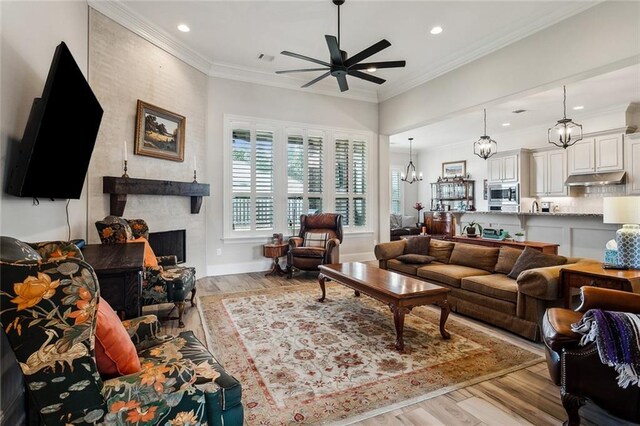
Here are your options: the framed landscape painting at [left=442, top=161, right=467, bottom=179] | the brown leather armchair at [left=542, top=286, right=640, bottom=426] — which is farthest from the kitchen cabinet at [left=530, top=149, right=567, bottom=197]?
the brown leather armchair at [left=542, top=286, right=640, bottom=426]

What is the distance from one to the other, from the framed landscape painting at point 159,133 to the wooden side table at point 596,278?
4.83 metres

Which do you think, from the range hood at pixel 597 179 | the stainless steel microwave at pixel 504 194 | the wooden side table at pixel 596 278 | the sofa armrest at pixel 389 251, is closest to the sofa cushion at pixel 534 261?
the wooden side table at pixel 596 278

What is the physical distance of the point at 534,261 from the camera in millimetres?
3303

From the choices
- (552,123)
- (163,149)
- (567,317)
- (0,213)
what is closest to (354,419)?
(567,317)

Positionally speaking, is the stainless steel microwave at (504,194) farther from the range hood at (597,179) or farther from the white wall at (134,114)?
the white wall at (134,114)

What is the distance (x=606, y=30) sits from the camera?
3215 millimetres

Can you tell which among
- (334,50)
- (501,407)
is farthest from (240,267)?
(501,407)

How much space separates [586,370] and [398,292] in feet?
4.36

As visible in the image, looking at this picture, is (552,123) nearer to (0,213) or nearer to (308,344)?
(308,344)

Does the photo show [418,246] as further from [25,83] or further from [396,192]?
[396,192]

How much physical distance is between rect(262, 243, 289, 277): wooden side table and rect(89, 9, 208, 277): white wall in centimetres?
104

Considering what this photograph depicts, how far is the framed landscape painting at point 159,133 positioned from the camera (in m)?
4.11

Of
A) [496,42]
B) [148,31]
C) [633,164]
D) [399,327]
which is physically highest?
[148,31]

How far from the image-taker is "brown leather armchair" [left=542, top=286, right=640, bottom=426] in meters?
1.61
